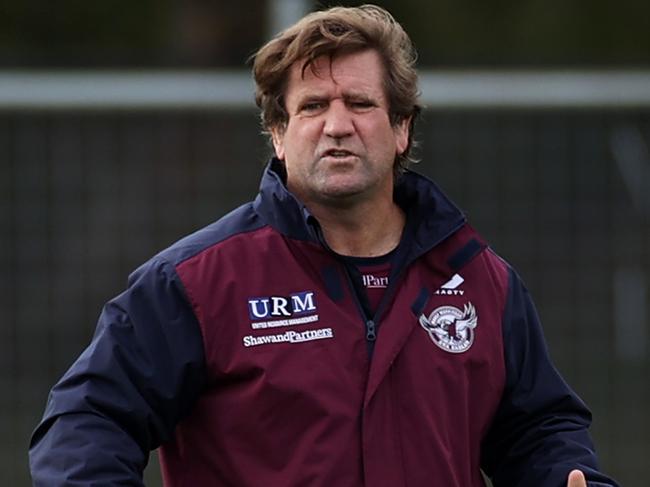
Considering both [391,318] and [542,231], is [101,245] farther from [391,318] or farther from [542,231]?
[391,318]

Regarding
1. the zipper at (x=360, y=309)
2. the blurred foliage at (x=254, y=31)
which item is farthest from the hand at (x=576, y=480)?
the blurred foliage at (x=254, y=31)

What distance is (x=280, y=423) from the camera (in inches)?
155

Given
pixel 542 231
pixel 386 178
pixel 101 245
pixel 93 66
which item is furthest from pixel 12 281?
pixel 386 178

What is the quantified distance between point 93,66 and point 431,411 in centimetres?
415

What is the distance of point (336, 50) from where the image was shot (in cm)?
413

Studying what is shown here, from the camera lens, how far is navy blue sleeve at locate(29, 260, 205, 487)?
378 cm

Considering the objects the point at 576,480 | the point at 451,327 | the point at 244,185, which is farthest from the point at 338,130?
the point at 244,185

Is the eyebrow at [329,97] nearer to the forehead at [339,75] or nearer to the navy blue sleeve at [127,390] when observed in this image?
the forehead at [339,75]

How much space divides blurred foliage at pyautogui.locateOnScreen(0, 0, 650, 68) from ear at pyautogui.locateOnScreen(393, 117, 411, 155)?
3.39 m

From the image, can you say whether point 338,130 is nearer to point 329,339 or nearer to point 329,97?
point 329,97

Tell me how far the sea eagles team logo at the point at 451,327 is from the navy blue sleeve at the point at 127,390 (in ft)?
1.81

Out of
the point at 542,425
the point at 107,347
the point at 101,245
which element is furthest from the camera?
the point at 101,245

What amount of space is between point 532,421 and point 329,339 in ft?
1.93

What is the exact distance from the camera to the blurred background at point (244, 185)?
25.1ft
